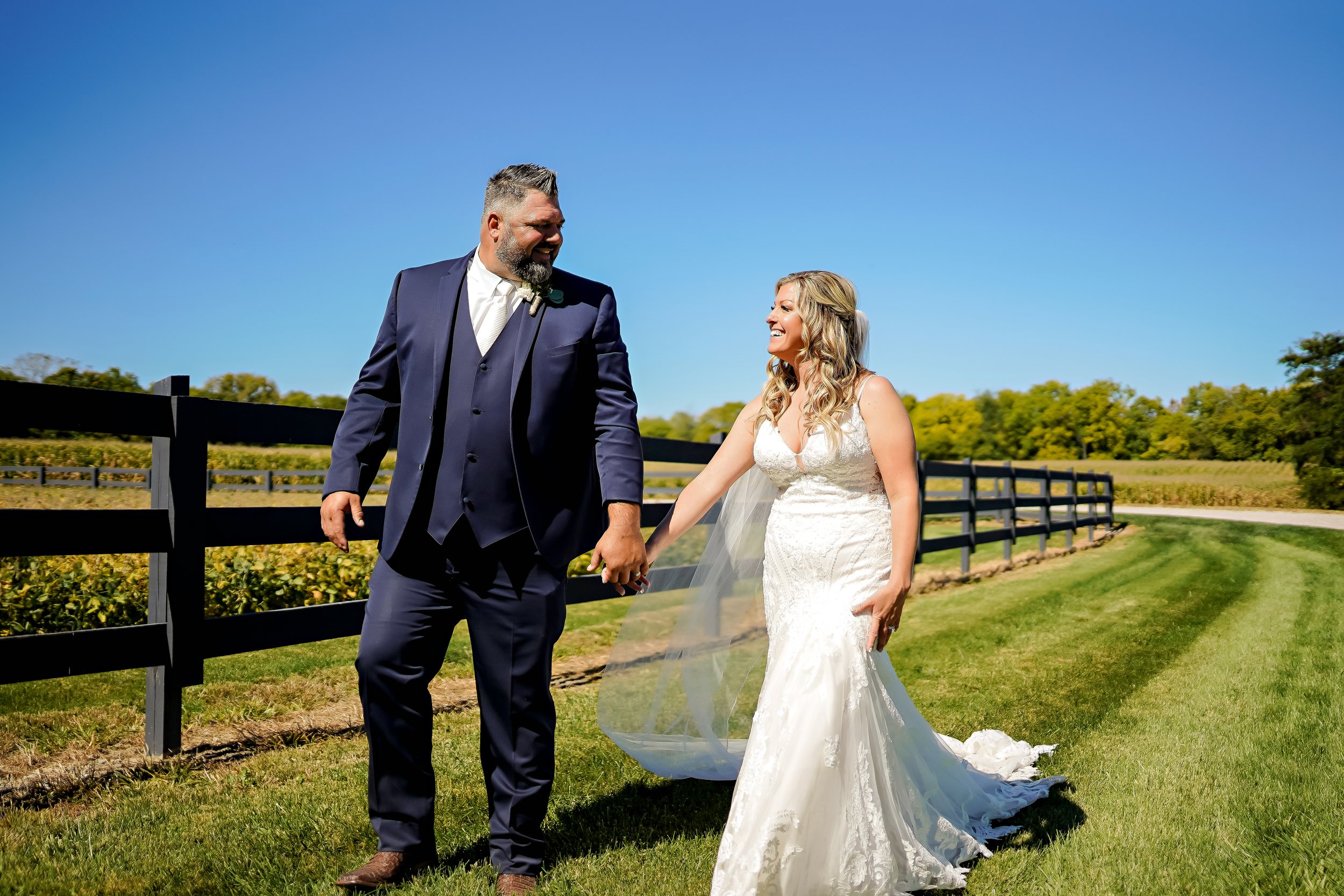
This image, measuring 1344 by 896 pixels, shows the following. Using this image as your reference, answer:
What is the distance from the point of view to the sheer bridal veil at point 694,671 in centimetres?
366

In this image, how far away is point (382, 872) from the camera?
271 centimetres

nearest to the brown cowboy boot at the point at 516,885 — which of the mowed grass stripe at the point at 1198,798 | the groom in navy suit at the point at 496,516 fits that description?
the groom in navy suit at the point at 496,516

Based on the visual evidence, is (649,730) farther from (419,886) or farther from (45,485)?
(45,485)

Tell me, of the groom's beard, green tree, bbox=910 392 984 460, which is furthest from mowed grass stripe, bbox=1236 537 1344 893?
green tree, bbox=910 392 984 460

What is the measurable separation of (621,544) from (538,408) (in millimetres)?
493

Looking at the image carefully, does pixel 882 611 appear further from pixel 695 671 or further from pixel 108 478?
pixel 108 478

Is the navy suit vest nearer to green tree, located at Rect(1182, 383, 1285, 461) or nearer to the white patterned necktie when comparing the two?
the white patterned necktie

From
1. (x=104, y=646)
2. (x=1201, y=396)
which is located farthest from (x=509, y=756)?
(x=1201, y=396)

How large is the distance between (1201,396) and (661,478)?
91.5 m

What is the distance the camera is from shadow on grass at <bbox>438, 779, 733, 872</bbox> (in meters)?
3.08

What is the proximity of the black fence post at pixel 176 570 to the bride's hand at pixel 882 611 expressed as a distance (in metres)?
2.89

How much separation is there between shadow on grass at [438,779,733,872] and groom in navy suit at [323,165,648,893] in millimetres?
269

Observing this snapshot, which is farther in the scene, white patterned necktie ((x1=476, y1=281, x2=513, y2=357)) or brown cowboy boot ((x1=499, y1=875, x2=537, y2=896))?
white patterned necktie ((x1=476, y1=281, x2=513, y2=357))

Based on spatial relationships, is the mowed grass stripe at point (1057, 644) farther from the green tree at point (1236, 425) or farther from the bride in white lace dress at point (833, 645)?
the green tree at point (1236, 425)
